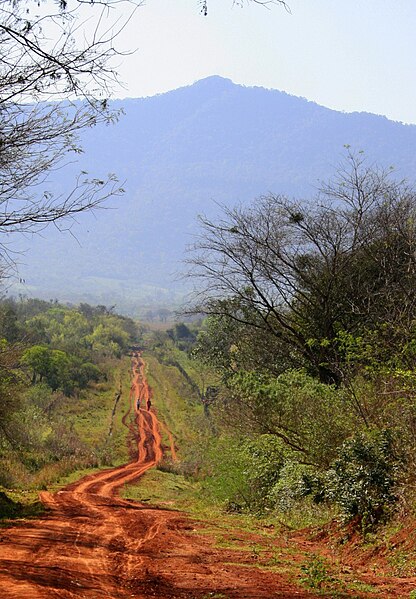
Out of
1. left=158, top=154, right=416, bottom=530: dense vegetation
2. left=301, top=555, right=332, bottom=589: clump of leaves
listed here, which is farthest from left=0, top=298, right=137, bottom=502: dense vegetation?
left=301, top=555, right=332, bottom=589: clump of leaves

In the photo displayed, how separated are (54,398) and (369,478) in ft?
137

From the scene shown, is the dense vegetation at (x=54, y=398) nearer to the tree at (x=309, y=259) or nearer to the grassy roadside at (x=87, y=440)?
the grassy roadside at (x=87, y=440)

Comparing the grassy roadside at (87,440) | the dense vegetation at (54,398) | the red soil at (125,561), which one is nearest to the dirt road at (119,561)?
the red soil at (125,561)

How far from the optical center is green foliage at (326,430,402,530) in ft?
33.2

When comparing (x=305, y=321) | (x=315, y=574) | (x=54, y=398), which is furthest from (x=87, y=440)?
(x=315, y=574)

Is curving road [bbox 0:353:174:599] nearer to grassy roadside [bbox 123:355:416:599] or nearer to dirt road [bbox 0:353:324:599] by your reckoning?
dirt road [bbox 0:353:324:599]

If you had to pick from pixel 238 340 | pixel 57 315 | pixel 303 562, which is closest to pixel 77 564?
pixel 303 562

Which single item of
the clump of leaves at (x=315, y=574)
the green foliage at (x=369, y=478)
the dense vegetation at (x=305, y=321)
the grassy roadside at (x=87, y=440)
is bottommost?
the grassy roadside at (x=87, y=440)

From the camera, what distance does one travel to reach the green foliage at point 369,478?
10.1 m

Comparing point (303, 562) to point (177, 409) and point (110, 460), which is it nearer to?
point (110, 460)

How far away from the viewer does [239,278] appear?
20.3m

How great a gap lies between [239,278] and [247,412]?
5.75m

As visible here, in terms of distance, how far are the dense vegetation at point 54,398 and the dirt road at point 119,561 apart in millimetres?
8582

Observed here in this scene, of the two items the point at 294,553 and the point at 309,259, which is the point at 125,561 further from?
the point at 309,259
